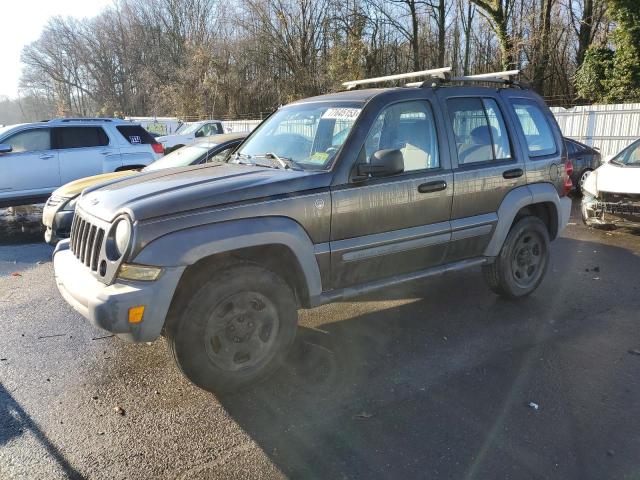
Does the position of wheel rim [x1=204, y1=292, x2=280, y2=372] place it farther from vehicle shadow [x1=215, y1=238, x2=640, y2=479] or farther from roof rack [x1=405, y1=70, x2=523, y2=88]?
roof rack [x1=405, y1=70, x2=523, y2=88]

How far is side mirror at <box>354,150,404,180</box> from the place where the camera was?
12.2ft

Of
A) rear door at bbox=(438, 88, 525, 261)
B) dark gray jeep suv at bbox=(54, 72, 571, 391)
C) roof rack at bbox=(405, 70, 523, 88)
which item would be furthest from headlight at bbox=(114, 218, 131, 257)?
roof rack at bbox=(405, 70, 523, 88)

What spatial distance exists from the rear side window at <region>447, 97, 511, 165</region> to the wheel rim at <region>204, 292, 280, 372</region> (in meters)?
2.18

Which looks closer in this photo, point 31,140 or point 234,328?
point 234,328

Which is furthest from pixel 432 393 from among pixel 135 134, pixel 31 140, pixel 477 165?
pixel 31 140

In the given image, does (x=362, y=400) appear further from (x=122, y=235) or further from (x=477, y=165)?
(x=477, y=165)

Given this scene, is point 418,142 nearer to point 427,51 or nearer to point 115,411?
point 115,411

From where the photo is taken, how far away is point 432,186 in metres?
4.23

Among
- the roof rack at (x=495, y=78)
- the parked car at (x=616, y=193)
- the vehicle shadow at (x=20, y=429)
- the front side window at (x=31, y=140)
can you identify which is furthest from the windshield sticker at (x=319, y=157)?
the front side window at (x=31, y=140)

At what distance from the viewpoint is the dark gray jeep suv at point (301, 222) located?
10.4 feet

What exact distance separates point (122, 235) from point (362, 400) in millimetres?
1891

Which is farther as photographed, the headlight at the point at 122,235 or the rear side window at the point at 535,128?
the rear side window at the point at 535,128

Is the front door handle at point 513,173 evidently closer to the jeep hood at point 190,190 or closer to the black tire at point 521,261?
the black tire at point 521,261

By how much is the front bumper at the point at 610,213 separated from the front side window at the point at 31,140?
9.55 m
